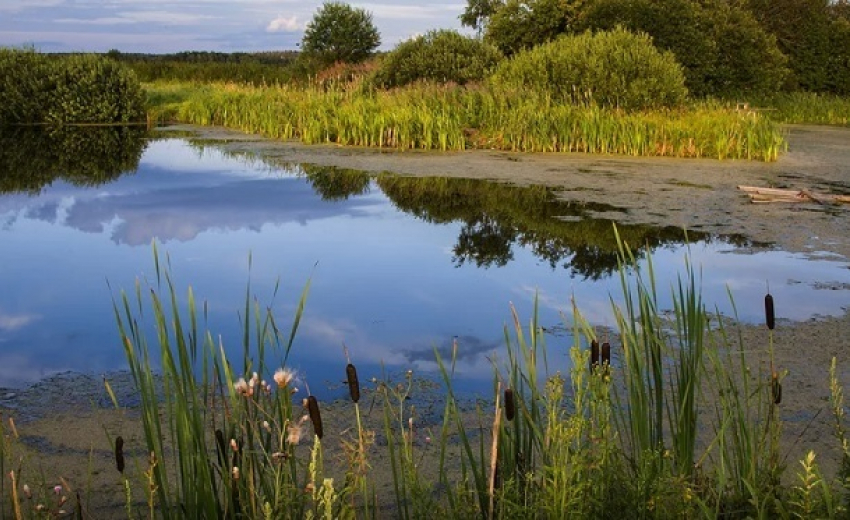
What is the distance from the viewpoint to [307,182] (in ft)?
35.4

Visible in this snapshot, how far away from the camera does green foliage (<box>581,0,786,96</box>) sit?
2372cm

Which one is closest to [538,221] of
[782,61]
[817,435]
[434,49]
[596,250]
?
[596,250]

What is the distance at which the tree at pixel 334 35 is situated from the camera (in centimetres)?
3162

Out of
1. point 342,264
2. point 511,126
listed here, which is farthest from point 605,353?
point 511,126

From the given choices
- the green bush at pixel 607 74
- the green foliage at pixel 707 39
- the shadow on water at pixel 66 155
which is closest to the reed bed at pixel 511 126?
the green bush at pixel 607 74

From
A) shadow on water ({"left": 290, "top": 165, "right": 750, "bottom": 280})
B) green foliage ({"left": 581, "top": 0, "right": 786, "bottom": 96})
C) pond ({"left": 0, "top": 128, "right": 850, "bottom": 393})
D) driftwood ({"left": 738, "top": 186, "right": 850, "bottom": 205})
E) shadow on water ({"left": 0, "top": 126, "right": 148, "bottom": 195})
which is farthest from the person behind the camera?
green foliage ({"left": 581, "top": 0, "right": 786, "bottom": 96})

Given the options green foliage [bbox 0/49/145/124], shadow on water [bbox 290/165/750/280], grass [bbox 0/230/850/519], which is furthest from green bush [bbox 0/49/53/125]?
grass [bbox 0/230/850/519]

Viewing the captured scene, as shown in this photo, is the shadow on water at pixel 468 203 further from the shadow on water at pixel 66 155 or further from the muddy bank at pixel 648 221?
the muddy bank at pixel 648 221

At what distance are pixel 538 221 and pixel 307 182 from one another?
3665 mm

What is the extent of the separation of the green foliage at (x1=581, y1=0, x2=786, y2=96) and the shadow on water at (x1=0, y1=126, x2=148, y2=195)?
12.1 meters

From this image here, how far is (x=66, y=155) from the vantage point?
13289 mm

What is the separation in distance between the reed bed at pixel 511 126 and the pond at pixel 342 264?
2.91 meters

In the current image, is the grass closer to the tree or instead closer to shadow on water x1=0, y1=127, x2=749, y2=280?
shadow on water x1=0, y1=127, x2=749, y2=280

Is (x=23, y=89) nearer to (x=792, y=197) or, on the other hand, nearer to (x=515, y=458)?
(x=792, y=197)
